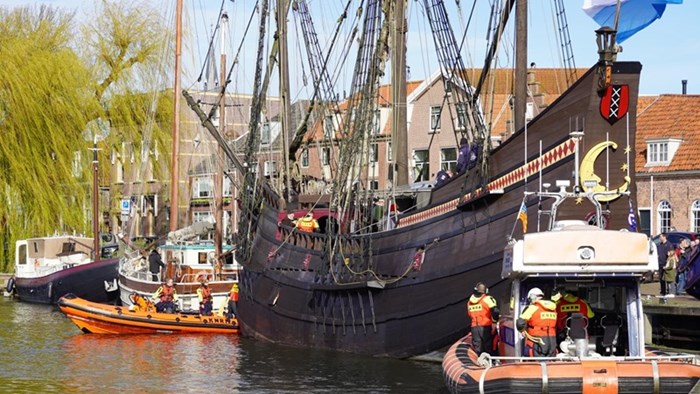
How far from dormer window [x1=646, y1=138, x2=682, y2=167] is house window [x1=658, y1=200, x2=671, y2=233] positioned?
172 centimetres

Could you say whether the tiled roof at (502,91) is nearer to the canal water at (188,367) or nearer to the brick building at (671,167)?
the brick building at (671,167)

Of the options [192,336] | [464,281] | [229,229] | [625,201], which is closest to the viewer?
[625,201]

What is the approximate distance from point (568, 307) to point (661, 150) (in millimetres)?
36260

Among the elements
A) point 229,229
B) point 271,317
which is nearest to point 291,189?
point 271,317

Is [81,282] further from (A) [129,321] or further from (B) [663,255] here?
(B) [663,255]

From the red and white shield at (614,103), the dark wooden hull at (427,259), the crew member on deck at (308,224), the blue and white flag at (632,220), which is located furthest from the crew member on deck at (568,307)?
the crew member on deck at (308,224)

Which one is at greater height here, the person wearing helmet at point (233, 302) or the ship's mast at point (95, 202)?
the ship's mast at point (95, 202)

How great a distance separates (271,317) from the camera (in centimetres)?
3772

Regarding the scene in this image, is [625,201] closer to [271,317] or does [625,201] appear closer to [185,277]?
[271,317]

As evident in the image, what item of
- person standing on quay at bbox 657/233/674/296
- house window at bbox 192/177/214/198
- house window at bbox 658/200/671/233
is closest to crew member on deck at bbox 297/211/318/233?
person standing on quay at bbox 657/233/674/296

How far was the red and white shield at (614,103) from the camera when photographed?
26531 mm

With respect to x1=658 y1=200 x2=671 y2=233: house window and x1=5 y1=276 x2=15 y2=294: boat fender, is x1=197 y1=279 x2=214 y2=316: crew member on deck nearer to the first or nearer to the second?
x1=5 y1=276 x2=15 y2=294: boat fender

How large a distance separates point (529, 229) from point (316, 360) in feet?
26.5

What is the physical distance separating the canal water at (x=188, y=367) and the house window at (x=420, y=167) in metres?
24.8
